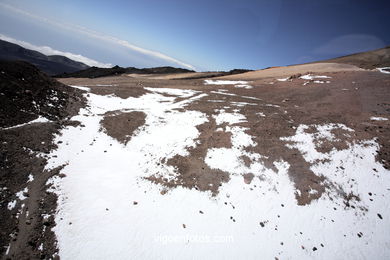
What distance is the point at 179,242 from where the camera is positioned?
8203mm

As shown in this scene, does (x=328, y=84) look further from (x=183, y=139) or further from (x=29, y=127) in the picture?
(x=29, y=127)

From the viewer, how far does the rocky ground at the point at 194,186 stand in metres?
7.96

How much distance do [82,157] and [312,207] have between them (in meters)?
15.2

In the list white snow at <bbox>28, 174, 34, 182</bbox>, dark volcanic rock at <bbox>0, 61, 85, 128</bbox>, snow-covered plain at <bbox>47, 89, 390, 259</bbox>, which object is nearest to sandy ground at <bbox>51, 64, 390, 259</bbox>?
snow-covered plain at <bbox>47, 89, 390, 259</bbox>

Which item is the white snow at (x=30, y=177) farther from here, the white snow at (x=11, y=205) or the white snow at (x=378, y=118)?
the white snow at (x=378, y=118)

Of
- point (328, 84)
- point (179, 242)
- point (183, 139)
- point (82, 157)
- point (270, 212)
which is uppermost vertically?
point (328, 84)

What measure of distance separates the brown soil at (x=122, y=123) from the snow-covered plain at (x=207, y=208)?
27.3 inches

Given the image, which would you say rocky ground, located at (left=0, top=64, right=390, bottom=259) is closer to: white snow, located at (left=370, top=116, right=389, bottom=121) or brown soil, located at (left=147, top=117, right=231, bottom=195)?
brown soil, located at (left=147, top=117, right=231, bottom=195)

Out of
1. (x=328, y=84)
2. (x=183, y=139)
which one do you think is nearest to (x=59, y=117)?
(x=183, y=139)

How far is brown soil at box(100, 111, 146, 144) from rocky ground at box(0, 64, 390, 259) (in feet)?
0.47

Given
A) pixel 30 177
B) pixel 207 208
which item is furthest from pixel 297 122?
pixel 30 177

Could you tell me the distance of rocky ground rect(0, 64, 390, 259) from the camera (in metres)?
7.96

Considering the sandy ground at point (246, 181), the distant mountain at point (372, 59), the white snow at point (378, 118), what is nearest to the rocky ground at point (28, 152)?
the sandy ground at point (246, 181)

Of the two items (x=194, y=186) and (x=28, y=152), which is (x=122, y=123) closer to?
(x=28, y=152)
